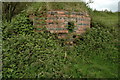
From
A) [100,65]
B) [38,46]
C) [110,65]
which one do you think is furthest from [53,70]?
[110,65]

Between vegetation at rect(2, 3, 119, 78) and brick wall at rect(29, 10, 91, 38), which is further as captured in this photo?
brick wall at rect(29, 10, 91, 38)

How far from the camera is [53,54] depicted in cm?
378

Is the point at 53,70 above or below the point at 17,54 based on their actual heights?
below

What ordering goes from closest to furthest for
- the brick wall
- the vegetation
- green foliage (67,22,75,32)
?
the vegetation → the brick wall → green foliage (67,22,75,32)

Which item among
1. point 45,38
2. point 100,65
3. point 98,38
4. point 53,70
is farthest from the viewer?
point 98,38

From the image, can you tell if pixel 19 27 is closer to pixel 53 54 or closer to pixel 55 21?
pixel 55 21

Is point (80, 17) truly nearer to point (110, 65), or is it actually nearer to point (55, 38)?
point (55, 38)

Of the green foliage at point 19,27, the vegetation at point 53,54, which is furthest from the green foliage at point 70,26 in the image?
the green foliage at point 19,27

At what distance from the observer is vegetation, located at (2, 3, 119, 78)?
328 cm

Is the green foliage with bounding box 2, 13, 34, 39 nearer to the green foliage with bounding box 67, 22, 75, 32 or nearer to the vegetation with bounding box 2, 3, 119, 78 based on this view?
the vegetation with bounding box 2, 3, 119, 78

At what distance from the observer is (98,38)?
5.05 meters

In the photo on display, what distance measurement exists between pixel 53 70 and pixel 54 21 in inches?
72.0

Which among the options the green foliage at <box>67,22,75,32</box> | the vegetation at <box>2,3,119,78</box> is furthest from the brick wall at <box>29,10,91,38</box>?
the vegetation at <box>2,3,119,78</box>

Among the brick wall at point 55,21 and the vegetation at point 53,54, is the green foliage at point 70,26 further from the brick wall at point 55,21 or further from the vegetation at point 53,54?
the vegetation at point 53,54
